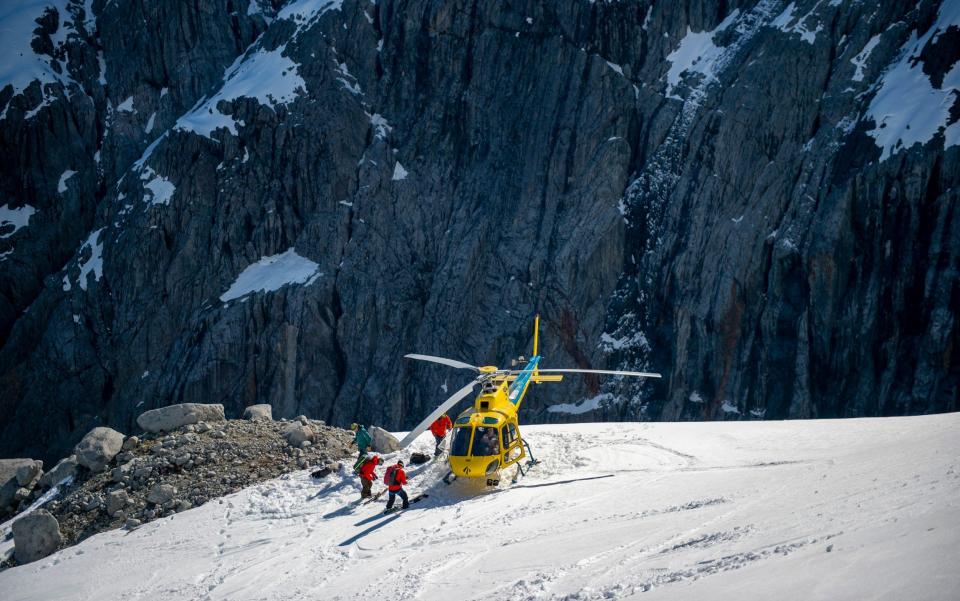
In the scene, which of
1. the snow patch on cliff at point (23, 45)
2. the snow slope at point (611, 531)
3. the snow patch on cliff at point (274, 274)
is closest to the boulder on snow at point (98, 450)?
the snow slope at point (611, 531)

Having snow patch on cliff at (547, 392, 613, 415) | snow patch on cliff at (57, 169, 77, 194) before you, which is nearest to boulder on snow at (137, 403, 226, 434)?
snow patch on cliff at (547, 392, 613, 415)

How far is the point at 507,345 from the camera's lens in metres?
46.7

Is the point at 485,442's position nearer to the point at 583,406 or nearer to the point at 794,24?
the point at 583,406

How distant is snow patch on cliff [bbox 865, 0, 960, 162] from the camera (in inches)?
1414

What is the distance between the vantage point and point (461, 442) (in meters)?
14.9

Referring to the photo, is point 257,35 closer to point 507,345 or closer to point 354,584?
point 507,345

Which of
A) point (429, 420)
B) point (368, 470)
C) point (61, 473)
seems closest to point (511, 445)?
point (429, 420)

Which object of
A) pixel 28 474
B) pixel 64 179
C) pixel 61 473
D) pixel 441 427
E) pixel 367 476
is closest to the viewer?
pixel 367 476

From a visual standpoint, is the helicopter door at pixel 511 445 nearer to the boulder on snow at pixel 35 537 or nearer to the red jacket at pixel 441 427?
the red jacket at pixel 441 427

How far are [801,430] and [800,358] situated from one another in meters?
22.8

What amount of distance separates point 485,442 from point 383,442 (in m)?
3.59

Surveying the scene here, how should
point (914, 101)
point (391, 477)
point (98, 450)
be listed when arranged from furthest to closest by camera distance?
1. point (914, 101)
2. point (98, 450)
3. point (391, 477)

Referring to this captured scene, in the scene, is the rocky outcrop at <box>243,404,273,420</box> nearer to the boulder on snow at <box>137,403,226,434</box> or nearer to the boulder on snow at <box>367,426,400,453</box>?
the boulder on snow at <box>137,403,226,434</box>

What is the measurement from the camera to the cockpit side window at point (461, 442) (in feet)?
48.5
